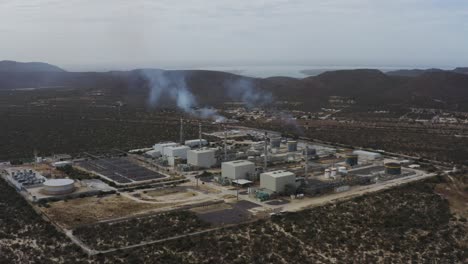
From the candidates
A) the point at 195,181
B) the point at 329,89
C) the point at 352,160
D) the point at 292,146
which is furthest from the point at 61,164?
the point at 329,89

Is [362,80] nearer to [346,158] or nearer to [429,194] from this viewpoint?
[346,158]

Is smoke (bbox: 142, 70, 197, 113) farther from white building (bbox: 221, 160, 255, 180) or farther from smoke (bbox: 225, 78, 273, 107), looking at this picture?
white building (bbox: 221, 160, 255, 180)

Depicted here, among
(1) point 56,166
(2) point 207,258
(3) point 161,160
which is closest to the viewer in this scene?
(2) point 207,258

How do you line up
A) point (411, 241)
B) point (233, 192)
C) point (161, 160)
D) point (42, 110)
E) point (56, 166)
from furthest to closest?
point (42, 110) → point (161, 160) → point (56, 166) → point (233, 192) → point (411, 241)

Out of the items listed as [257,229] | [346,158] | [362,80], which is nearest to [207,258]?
[257,229]

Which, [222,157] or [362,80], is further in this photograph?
[362,80]

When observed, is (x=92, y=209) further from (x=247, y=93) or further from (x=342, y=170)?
(x=247, y=93)

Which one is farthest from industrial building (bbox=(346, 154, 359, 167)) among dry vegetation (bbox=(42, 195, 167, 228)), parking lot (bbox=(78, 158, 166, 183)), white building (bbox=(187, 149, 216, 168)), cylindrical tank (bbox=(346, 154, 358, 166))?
dry vegetation (bbox=(42, 195, 167, 228))
